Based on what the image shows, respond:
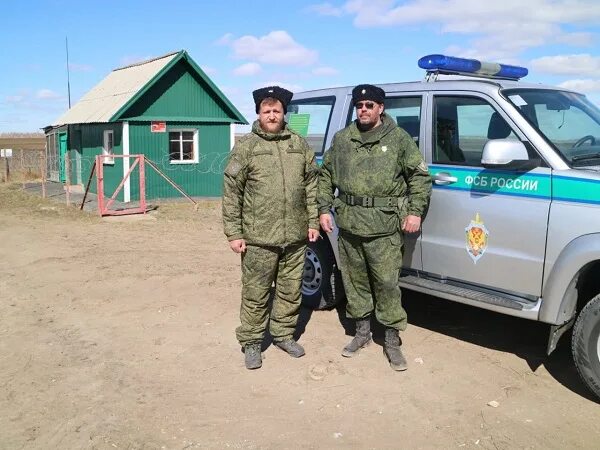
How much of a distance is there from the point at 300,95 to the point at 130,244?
5045 mm

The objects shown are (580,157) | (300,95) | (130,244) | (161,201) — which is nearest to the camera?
(580,157)

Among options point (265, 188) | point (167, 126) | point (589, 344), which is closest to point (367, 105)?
point (265, 188)

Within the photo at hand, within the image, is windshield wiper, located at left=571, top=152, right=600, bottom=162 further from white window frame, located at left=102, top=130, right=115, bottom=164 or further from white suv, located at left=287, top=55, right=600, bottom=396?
white window frame, located at left=102, top=130, right=115, bottom=164

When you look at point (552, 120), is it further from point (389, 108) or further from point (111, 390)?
point (111, 390)

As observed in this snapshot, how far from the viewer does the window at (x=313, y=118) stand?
5.36 m

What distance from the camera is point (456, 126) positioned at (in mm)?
4445

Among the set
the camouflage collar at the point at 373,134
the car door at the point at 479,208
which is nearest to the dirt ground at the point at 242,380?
the car door at the point at 479,208

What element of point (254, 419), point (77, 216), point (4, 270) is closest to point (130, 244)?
point (4, 270)

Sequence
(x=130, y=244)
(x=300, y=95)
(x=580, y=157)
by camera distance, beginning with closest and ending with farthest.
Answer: (x=580, y=157) < (x=300, y=95) < (x=130, y=244)

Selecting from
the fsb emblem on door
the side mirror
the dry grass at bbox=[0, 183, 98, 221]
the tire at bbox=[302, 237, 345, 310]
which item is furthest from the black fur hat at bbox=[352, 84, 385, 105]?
the dry grass at bbox=[0, 183, 98, 221]

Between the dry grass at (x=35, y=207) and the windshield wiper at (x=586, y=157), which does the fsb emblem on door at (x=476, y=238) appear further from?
the dry grass at (x=35, y=207)

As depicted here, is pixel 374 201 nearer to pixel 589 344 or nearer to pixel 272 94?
pixel 272 94

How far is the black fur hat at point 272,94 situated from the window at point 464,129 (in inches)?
47.4

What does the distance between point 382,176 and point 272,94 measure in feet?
3.18
